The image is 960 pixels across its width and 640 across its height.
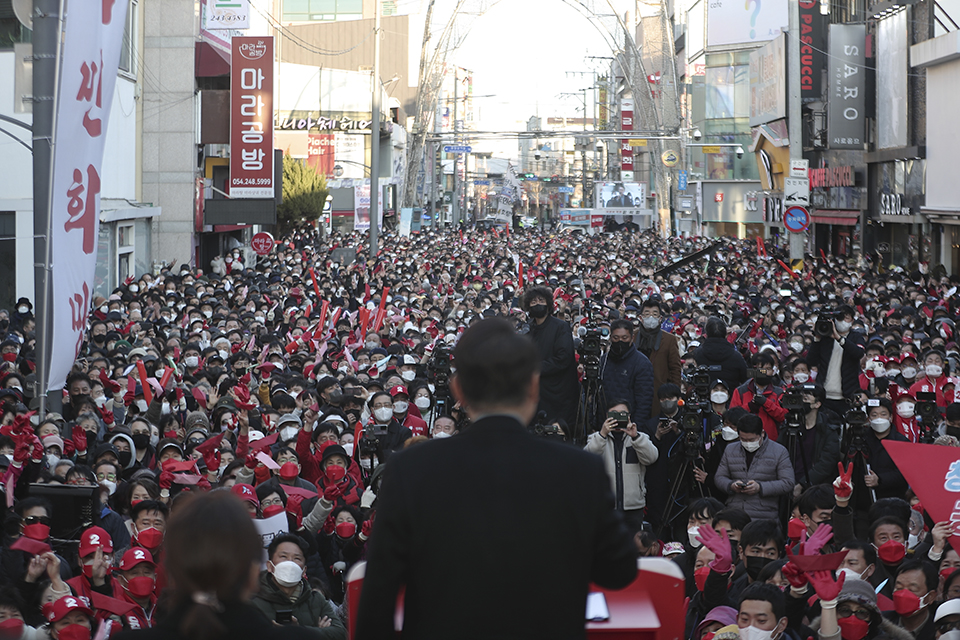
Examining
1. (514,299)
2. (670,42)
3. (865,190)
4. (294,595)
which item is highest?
(670,42)

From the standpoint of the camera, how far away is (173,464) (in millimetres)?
7812

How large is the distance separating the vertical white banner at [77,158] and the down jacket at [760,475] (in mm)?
4747

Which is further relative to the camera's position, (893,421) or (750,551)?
(893,421)

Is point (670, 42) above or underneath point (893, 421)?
above

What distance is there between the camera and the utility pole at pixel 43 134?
7.92 m

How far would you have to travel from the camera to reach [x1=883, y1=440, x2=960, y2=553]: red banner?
570cm

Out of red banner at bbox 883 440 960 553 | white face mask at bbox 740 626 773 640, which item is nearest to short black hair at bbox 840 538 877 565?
red banner at bbox 883 440 960 553

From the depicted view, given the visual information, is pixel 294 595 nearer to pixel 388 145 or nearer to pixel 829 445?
pixel 829 445

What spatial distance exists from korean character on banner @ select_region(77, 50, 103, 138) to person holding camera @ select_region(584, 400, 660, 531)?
13.6 ft

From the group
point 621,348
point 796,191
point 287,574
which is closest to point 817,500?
point 621,348

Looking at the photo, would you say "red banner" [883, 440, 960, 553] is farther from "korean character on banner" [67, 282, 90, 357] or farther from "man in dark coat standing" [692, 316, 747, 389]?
"korean character on banner" [67, 282, 90, 357]

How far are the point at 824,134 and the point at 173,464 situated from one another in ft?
104

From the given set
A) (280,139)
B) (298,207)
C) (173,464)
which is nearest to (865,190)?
(298,207)

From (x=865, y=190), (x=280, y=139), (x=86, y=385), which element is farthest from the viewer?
(x=280, y=139)
